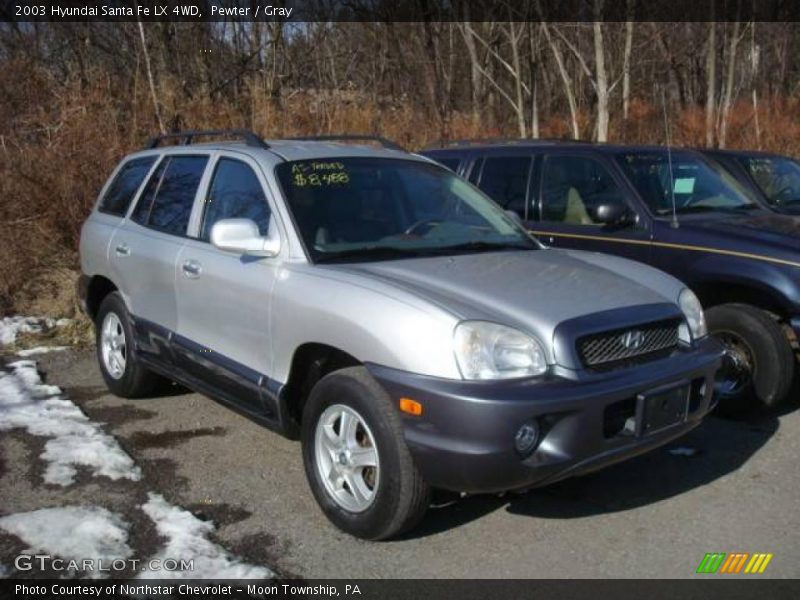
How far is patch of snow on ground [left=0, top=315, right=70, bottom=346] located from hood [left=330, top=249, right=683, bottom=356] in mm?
5185

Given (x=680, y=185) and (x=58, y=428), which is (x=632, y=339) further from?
(x=58, y=428)

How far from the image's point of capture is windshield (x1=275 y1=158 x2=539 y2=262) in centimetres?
408

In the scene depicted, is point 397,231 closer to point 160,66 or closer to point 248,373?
point 248,373

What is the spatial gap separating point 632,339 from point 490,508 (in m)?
1.13

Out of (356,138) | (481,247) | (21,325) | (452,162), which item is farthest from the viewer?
(21,325)

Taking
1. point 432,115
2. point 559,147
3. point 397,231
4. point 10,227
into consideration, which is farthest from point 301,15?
point 397,231

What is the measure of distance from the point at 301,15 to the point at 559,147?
1535 cm

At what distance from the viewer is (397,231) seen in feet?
14.0

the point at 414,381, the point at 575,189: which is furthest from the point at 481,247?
the point at 575,189

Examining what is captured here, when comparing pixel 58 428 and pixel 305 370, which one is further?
pixel 58 428

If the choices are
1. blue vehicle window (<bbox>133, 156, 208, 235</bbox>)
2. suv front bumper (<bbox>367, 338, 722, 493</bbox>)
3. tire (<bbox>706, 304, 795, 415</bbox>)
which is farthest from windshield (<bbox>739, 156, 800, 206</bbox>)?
blue vehicle window (<bbox>133, 156, 208, 235</bbox>)

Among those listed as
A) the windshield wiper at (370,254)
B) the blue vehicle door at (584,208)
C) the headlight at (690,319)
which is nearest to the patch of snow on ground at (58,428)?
the windshield wiper at (370,254)

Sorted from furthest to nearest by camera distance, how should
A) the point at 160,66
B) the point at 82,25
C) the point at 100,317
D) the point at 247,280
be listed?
the point at 82,25 < the point at 160,66 < the point at 100,317 < the point at 247,280

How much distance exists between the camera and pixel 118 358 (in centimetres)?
584
